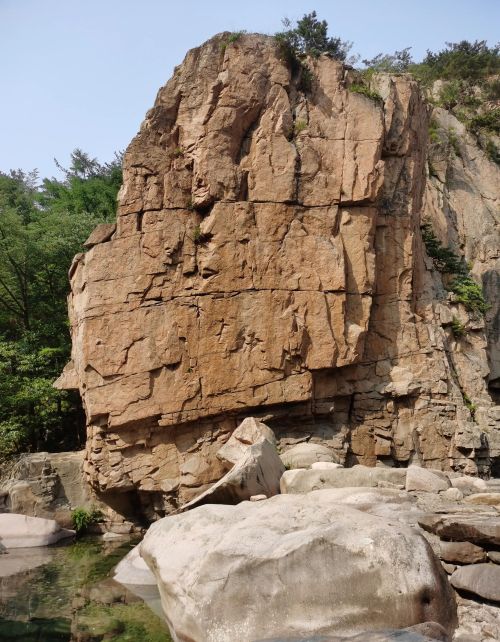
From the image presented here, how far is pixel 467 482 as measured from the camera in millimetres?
11055

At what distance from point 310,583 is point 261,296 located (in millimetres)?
10555

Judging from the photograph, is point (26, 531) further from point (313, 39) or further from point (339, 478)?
point (313, 39)

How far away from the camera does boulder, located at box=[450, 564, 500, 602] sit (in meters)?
6.77

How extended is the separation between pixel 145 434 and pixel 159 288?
12.1ft

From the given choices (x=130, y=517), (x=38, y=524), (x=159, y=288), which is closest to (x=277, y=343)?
(x=159, y=288)

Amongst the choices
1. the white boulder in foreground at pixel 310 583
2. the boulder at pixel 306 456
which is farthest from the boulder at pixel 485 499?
the boulder at pixel 306 456

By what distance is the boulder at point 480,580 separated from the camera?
6768 millimetres

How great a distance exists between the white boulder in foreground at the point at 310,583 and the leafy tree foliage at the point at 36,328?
13.3 metres

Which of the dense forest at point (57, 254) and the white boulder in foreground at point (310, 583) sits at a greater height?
the dense forest at point (57, 254)

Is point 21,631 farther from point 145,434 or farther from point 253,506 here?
point 145,434

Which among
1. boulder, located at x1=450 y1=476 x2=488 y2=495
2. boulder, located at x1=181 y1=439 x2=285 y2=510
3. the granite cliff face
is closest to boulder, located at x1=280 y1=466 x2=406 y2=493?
boulder, located at x1=181 y1=439 x2=285 y2=510

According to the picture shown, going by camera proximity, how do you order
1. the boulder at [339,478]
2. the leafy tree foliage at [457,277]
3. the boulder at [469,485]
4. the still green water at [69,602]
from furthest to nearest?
the leafy tree foliage at [457,277]
the boulder at [339,478]
the boulder at [469,485]
the still green water at [69,602]

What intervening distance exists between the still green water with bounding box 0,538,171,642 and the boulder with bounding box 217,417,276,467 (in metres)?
3.08

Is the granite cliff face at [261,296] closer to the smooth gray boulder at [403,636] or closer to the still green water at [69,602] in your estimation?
the still green water at [69,602]
